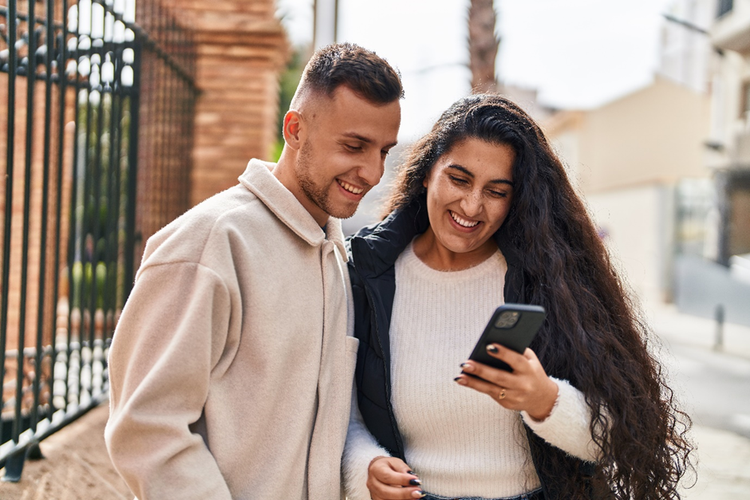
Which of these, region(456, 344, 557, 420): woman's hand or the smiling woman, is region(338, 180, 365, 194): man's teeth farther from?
region(456, 344, 557, 420): woman's hand

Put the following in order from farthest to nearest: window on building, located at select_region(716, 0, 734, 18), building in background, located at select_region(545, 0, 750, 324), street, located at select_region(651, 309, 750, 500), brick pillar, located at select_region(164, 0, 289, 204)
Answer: window on building, located at select_region(716, 0, 734, 18) < building in background, located at select_region(545, 0, 750, 324) < brick pillar, located at select_region(164, 0, 289, 204) < street, located at select_region(651, 309, 750, 500)

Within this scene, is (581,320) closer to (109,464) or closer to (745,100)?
(109,464)

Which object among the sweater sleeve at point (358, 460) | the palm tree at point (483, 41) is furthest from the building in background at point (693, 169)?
the sweater sleeve at point (358, 460)

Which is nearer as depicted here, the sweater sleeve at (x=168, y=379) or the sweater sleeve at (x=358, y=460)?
the sweater sleeve at (x=168, y=379)

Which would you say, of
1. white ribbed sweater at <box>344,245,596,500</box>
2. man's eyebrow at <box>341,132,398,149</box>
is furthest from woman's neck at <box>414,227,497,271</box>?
man's eyebrow at <box>341,132,398,149</box>

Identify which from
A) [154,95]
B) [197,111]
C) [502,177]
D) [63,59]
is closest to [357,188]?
[502,177]

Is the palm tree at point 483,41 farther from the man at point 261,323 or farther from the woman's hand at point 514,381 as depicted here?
the woman's hand at point 514,381

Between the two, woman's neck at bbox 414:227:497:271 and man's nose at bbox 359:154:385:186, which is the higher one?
man's nose at bbox 359:154:385:186

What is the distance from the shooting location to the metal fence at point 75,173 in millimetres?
3057

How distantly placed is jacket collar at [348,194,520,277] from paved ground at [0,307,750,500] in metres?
0.68

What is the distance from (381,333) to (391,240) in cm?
41

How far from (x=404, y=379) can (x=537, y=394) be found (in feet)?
1.71

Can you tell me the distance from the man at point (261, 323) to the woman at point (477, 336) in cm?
20

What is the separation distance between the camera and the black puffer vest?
2.20 m
